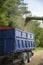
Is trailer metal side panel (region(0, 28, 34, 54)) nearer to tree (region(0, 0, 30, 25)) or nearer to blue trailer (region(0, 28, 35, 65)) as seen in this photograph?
blue trailer (region(0, 28, 35, 65))

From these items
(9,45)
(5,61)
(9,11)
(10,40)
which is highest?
(9,11)

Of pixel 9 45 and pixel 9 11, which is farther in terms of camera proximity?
pixel 9 11

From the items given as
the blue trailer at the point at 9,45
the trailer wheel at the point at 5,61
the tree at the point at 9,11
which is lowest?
the trailer wheel at the point at 5,61

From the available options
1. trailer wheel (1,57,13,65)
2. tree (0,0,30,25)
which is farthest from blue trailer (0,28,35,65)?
tree (0,0,30,25)

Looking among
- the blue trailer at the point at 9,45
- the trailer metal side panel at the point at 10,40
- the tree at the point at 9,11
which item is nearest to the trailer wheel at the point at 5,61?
the blue trailer at the point at 9,45

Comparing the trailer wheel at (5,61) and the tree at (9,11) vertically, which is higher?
the tree at (9,11)

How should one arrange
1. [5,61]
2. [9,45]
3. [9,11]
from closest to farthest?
[9,45]
[5,61]
[9,11]

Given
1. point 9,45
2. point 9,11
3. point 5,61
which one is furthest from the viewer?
point 9,11

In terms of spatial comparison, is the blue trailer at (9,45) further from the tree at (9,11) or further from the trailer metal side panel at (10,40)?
the tree at (9,11)

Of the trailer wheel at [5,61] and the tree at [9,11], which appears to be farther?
the tree at [9,11]

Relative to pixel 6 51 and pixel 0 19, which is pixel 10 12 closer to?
pixel 0 19

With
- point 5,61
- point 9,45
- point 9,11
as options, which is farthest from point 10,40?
point 9,11

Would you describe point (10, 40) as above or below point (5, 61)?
above

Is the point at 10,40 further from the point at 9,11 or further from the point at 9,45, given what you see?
the point at 9,11
